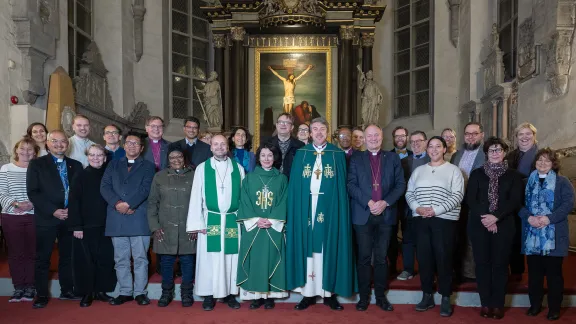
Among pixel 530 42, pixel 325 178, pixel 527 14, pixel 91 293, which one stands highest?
pixel 527 14

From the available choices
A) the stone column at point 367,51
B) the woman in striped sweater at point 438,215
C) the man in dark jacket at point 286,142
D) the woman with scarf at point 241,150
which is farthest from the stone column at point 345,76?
the woman in striped sweater at point 438,215

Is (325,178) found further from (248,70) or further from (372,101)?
(248,70)

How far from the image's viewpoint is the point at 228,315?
188 inches

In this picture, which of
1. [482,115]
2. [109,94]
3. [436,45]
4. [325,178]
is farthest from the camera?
[436,45]

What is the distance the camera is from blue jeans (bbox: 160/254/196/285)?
5020 millimetres

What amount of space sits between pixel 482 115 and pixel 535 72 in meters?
2.62

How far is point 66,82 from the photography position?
8.36 meters

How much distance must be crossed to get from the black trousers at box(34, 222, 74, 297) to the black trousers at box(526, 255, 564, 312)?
14.6 feet

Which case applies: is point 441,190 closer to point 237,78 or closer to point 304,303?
point 304,303

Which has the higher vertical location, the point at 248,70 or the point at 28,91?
the point at 248,70

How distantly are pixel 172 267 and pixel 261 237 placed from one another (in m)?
0.93

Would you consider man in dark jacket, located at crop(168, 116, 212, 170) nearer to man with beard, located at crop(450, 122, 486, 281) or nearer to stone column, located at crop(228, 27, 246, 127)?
man with beard, located at crop(450, 122, 486, 281)

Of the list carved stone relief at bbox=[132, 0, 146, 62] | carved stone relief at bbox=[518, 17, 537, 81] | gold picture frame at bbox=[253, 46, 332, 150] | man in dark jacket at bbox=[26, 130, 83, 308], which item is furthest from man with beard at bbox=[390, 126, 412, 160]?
carved stone relief at bbox=[132, 0, 146, 62]

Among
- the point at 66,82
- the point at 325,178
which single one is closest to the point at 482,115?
the point at 325,178
